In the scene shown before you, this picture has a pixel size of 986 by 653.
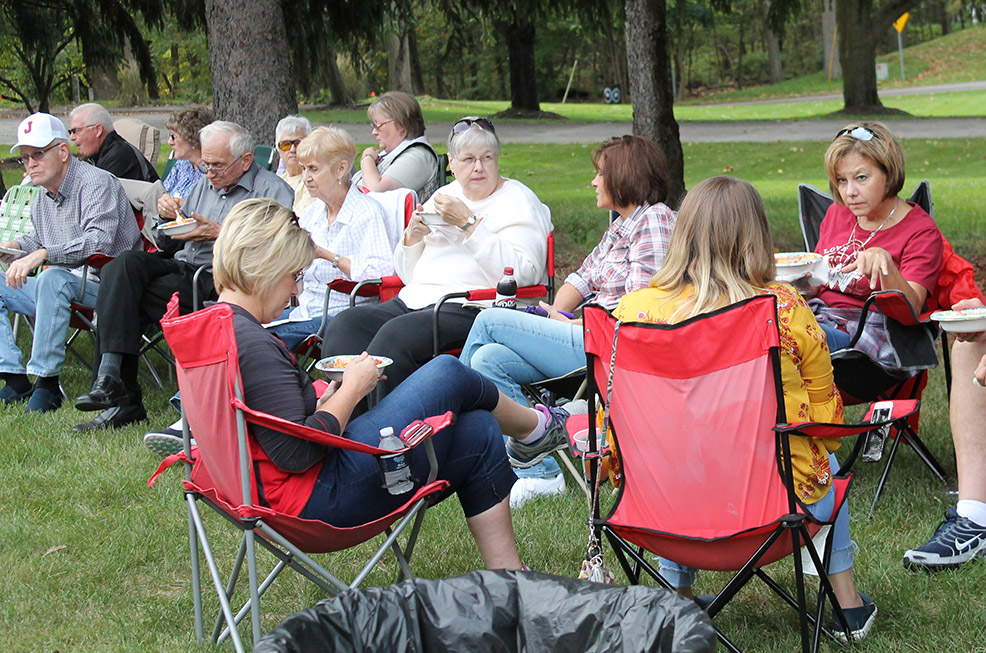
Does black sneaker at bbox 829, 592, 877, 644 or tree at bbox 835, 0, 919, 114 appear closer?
black sneaker at bbox 829, 592, 877, 644

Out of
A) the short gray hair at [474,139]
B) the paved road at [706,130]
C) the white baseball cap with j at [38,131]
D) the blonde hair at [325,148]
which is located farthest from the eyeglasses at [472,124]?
the paved road at [706,130]

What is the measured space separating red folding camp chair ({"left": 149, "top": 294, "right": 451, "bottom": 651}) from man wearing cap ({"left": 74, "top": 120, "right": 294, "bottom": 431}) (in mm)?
2362

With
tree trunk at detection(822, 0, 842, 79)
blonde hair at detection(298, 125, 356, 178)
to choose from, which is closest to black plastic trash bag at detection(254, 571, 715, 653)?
blonde hair at detection(298, 125, 356, 178)

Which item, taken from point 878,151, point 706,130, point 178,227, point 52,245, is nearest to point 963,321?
point 878,151

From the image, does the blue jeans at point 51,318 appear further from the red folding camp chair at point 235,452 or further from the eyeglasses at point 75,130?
the red folding camp chair at point 235,452

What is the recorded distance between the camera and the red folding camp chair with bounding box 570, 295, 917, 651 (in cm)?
225

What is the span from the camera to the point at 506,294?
3.89 metres

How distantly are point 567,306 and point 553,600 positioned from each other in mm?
2271

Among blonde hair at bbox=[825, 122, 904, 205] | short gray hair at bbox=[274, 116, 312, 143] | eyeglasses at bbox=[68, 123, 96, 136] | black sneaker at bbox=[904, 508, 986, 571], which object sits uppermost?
eyeglasses at bbox=[68, 123, 96, 136]

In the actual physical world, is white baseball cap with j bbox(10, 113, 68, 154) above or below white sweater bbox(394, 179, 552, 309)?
above

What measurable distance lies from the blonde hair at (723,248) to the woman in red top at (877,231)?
1.23 meters

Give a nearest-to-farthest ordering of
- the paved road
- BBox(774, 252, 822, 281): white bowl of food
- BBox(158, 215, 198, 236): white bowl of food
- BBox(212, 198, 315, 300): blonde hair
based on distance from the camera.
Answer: BBox(212, 198, 315, 300): blonde hair
BBox(774, 252, 822, 281): white bowl of food
BBox(158, 215, 198, 236): white bowl of food
the paved road

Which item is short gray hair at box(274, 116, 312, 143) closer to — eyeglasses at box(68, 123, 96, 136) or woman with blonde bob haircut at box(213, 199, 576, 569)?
eyeglasses at box(68, 123, 96, 136)

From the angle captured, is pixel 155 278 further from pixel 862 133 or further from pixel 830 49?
pixel 830 49
